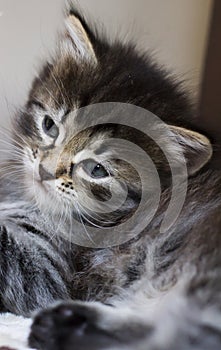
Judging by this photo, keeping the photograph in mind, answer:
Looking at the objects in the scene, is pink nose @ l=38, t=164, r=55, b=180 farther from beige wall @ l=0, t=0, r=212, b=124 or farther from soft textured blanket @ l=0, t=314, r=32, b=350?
beige wall @ l=0, t=0, r=212, b=124

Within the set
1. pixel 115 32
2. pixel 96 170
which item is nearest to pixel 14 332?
pixel 96 170

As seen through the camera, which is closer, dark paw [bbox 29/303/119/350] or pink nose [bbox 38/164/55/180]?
dark paw [bbox 29/303/119/350]

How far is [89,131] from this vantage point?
148 cm

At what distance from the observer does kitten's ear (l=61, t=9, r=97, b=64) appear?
159 cm

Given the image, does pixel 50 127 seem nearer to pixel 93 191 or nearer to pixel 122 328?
pixel 93 191

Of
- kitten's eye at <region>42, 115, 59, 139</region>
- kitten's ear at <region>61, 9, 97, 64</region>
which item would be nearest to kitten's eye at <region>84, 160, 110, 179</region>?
kitten's eye at <region>42, 115, 59, 139</region>

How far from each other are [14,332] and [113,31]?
3.86ft

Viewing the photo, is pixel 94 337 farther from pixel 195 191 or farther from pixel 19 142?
pixel 19 142

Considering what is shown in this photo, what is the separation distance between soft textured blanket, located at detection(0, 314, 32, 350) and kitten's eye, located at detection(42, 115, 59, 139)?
0.43 m

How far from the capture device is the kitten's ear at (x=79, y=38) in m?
1.59

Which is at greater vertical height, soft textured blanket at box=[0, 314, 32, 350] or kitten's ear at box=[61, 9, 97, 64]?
kitten's ear at box=[61, 9, 97, 64]

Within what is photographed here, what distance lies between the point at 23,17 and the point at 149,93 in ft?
2.18

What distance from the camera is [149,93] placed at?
1.54 metres

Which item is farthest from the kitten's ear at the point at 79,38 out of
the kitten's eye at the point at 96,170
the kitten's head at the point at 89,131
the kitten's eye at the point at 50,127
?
the kitten's eye at the point at 96,170
